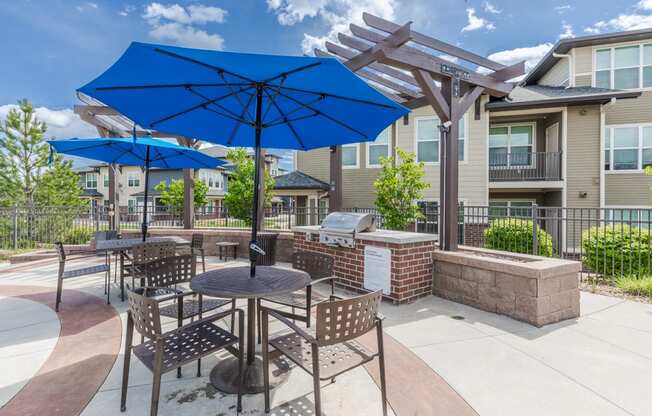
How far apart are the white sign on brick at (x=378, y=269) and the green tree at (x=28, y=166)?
14.5 meters

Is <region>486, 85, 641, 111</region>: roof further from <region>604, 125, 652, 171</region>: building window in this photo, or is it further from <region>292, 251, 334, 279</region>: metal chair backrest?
<region>292, 251, 334, 279</region>: metal chair backrest

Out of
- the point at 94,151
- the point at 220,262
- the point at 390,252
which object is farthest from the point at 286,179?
the point at 390,252

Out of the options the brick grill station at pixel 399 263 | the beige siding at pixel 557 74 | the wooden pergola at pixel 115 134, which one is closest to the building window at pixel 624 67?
the beige siding at pixel 557 74

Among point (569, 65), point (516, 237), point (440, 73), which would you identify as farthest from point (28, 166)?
point (569, 65)

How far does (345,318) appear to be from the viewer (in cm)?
198

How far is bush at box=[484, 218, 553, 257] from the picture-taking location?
682 cm

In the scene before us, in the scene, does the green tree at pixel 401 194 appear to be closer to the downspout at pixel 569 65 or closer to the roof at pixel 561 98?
the roof at pixel 561 98

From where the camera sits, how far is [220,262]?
748cm

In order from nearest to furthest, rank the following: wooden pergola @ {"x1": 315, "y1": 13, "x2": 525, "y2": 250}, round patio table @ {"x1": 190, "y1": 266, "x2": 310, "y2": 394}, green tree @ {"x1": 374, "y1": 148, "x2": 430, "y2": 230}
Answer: round patio table @ {"x1": 190, "y1": 266, "x2": 310, "y2": 394} < wooden pergola @ {"x1": 315, "y1": 13, "x2": 525, "y2": 250} < green tree @ {"x1": 374, "y1": 148, "x2": 430, "y2": 230}

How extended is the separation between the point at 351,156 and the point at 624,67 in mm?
10782

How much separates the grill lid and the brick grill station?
0.14m

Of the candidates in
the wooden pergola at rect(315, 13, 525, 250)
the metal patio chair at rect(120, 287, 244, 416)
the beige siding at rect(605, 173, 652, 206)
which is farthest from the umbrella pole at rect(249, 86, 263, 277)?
the beige siding at rect(605, 173, 652, 206)

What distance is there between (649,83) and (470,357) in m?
15.0

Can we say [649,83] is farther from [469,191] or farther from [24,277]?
[24,277]
